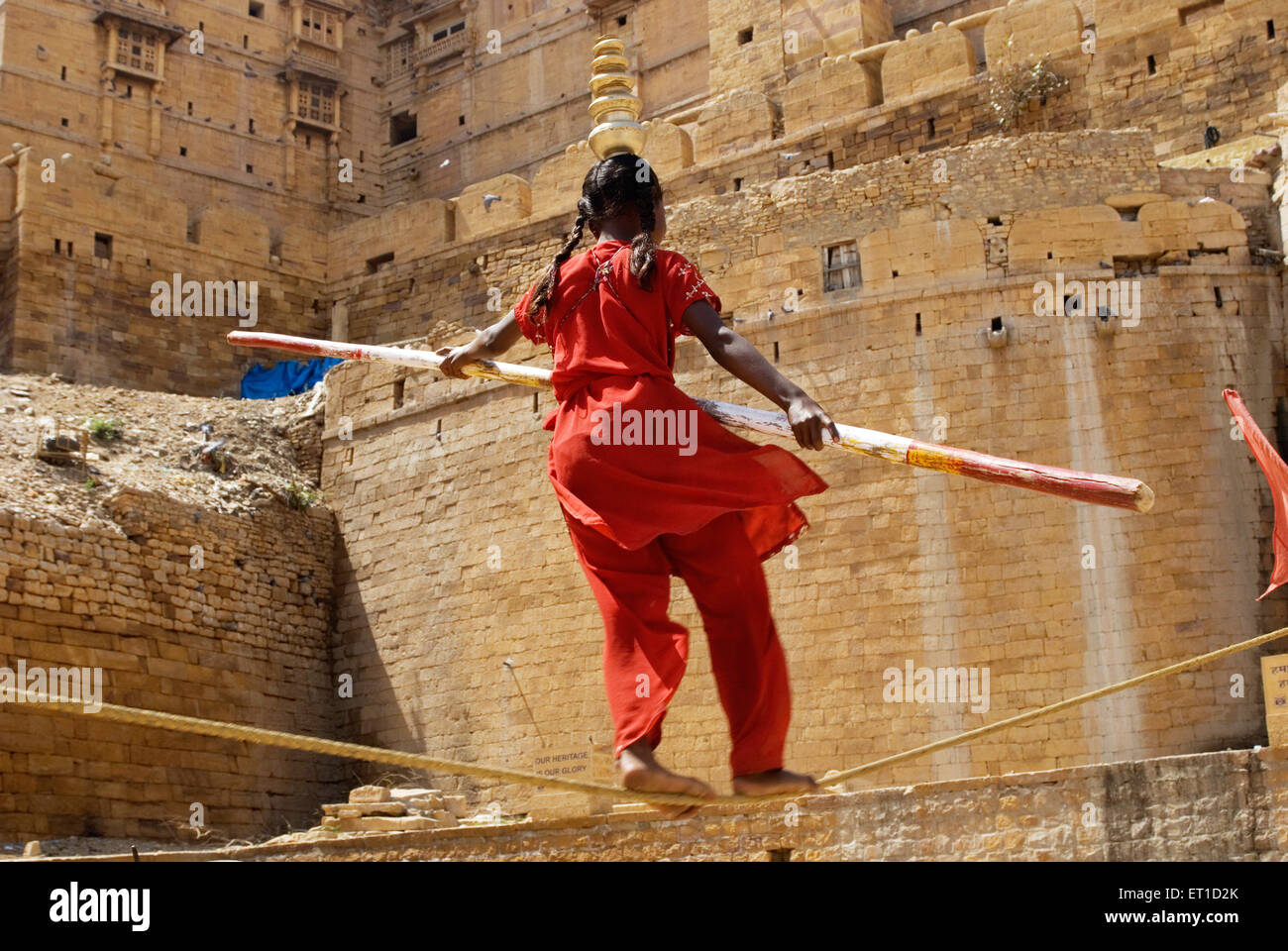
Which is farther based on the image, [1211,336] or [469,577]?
[469,577]

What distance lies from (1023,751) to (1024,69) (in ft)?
27.3

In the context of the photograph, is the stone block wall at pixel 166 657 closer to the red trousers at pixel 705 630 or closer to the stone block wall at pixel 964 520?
the stone block wall at pixel 964 520

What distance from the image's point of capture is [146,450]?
51.1 feet

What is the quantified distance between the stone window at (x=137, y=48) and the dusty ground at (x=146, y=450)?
10670 millimetres

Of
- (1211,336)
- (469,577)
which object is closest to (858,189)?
(1211,336)

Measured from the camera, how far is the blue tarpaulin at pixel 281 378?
803 inches
